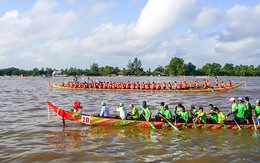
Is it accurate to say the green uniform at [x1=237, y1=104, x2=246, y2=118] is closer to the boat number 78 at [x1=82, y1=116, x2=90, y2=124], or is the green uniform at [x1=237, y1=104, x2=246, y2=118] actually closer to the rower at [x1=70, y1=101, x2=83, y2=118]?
the boat number 78 at [x1=82, y1=116, x2=90, y2=124]

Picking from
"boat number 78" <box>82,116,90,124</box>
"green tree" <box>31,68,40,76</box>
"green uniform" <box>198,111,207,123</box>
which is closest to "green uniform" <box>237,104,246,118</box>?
"green uniform" <box>198,111,207,123</box>

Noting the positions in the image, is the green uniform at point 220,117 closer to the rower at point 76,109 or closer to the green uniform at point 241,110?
the green uniform at point 241,110

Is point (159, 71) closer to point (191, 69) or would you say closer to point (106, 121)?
point (191, 69)

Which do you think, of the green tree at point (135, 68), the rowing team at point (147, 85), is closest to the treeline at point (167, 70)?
the green tree at point (135, 68)

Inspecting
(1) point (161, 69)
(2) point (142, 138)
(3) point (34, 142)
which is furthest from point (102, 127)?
(1) point (161, 69)

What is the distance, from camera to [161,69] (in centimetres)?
17112

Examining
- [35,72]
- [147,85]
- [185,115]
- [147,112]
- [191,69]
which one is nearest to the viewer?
[185,115]

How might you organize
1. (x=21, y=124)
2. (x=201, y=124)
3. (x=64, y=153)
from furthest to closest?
(x=21, y=124), (x=201, y=124), (x=64, y=153)

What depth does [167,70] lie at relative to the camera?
165 metres

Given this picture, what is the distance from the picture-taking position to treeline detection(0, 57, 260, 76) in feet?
514

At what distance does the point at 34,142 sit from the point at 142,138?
4.88m

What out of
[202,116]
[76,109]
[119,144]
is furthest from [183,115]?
[76,109]

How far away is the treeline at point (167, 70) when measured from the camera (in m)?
157

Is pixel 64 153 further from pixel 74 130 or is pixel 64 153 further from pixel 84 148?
pixel 74 130
